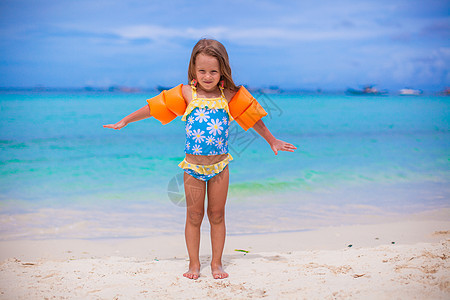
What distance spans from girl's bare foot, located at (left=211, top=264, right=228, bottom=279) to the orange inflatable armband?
1.12 meters

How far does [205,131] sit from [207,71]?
45cm

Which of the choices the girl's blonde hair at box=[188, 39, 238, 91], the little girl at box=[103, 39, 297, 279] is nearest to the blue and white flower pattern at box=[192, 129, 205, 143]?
the little girl at box=[103, 39, 297, 279]

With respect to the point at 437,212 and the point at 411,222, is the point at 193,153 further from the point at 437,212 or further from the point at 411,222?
the point at 437,212

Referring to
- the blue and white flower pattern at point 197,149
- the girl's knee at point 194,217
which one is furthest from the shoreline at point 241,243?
the blue and white flower pattern at point 197,149

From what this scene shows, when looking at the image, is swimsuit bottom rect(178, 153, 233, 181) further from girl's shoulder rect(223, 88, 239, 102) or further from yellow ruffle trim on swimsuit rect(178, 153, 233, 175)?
girl's shoulder rect(223, 88, 239, 102)

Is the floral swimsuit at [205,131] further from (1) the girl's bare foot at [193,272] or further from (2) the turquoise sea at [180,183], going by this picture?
(1) the girl's bare foot at [193,272]

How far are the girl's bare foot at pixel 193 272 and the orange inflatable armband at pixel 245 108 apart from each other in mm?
1161

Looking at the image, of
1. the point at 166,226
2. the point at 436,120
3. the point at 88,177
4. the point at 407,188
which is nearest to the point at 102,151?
the point at 88,177

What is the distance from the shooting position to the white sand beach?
2752mm

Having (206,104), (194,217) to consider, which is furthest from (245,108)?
(194,217)

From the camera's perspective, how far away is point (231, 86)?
128 inches

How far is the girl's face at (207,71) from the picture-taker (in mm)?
3068

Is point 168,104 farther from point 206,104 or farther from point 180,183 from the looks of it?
point 180,183

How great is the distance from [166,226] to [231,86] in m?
2.31
